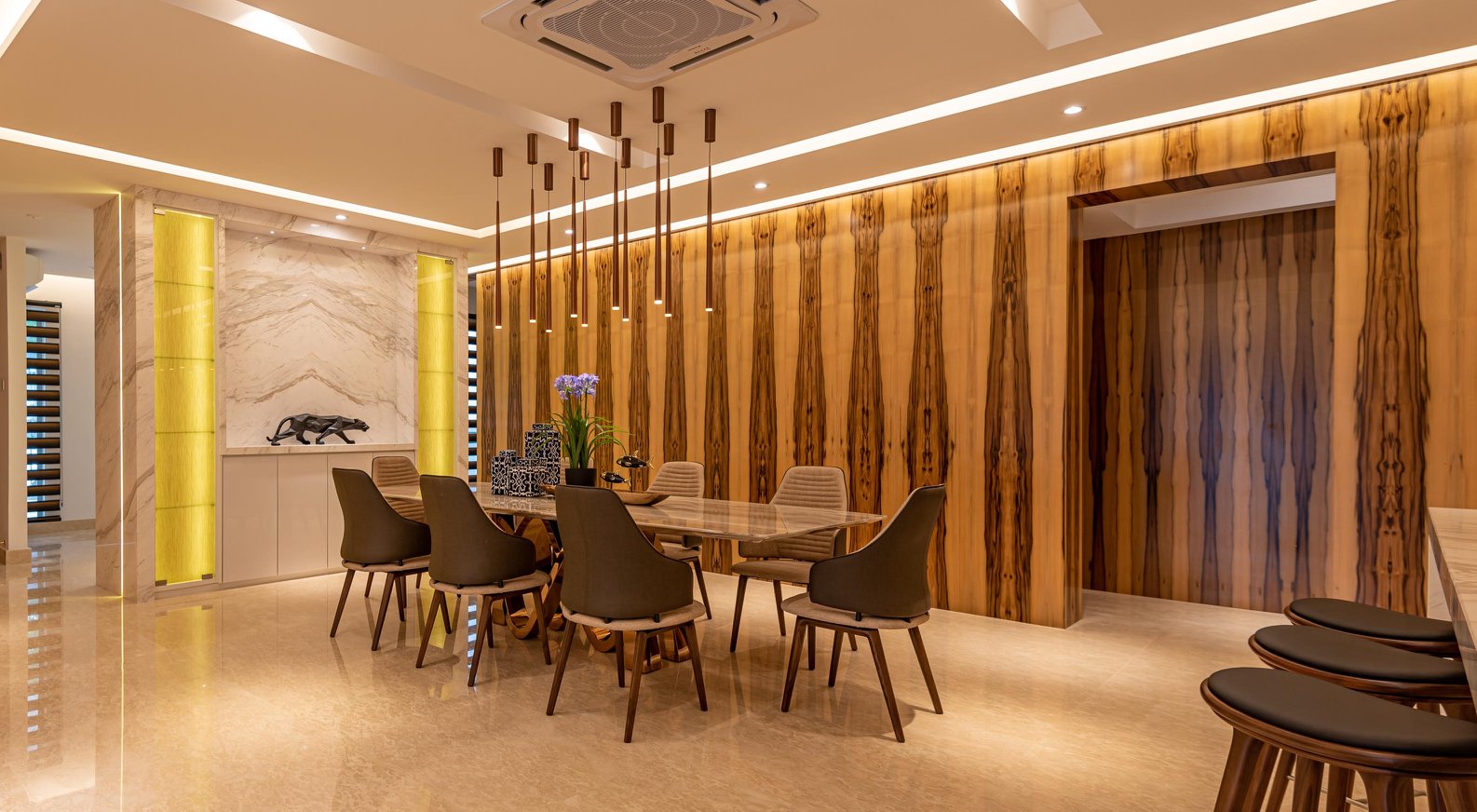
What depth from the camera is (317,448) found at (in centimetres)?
639

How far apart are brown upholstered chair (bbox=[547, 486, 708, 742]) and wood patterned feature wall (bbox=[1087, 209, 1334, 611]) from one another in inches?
158

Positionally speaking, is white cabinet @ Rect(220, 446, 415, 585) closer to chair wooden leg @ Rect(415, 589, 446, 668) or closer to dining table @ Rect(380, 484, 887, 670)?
dining table @ Rect(380, 484, 887, 670)

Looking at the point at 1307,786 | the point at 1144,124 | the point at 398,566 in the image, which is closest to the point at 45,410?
the point at 398,566

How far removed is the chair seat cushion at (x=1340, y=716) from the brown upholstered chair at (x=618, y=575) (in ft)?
6.38

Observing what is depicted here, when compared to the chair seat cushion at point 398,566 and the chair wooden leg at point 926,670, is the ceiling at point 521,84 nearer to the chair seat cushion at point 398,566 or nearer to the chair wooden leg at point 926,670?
the chair seat cushion at point 398,566

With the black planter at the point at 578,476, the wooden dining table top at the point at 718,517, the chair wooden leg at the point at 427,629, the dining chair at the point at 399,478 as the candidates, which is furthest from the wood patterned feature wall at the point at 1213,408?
the dining chair at the point at 399,478

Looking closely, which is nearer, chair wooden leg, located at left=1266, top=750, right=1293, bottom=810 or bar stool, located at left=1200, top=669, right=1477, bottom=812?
bar stool, located at left=1200, top=669, right=1477, bottom=812

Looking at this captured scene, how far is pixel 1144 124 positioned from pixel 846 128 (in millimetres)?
1599

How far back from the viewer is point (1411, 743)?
1225mm

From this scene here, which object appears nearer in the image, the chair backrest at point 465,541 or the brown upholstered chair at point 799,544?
the chair backrest at point 465,541

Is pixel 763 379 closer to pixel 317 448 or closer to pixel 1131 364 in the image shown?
pixel 1131 364

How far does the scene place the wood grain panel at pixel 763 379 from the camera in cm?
605

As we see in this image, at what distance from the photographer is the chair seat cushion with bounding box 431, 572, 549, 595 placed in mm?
3598

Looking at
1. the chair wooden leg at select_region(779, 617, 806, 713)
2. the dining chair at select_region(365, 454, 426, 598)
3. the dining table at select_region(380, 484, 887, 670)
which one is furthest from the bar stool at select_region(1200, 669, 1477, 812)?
the dining chair at select_region(365, 454, 426, 598)
